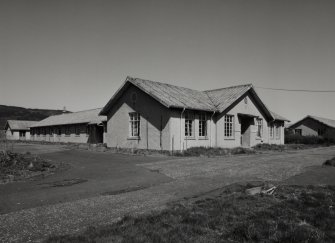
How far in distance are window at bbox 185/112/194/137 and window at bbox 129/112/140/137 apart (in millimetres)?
3735

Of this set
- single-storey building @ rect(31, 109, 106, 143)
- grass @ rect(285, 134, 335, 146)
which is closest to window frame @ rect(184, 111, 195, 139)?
single-storey building @ rect(31, 109, 106, 143)

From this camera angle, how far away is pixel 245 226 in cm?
516

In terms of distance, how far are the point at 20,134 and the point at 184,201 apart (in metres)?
64.5

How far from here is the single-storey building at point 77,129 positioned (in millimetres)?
36344

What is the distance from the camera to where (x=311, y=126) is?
53469mm

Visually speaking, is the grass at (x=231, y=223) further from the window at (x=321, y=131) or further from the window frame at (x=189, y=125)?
the window at (x=321, y=131)

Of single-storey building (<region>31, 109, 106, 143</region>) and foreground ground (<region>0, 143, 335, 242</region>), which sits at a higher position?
single-storey building (<region>31, 109, 106, 143</region>)

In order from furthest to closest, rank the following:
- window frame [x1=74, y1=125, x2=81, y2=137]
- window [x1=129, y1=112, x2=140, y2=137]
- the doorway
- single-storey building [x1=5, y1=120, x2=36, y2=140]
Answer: single-storey building [x1=5, y1=120, x2=36, y2=140] → window frame [x1=74, y1=125, x2=81, y2=137] → the doorway → window [x1=129, y1=112, x2=140, y2=137]

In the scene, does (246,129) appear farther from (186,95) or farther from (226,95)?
(186,95)

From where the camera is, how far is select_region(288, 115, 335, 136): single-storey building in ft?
169

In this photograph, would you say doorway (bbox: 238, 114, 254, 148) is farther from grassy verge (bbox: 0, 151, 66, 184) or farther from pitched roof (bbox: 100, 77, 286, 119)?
grassy verge (bbox: 0, 151, 66, 184)

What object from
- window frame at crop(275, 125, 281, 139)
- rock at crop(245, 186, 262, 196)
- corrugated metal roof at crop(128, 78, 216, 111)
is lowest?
rock at crop(245, 186, 262, 196)

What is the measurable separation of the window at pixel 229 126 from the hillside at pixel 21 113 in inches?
3588

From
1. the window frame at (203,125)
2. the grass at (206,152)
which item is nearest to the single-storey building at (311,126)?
the grass at (206,152)
